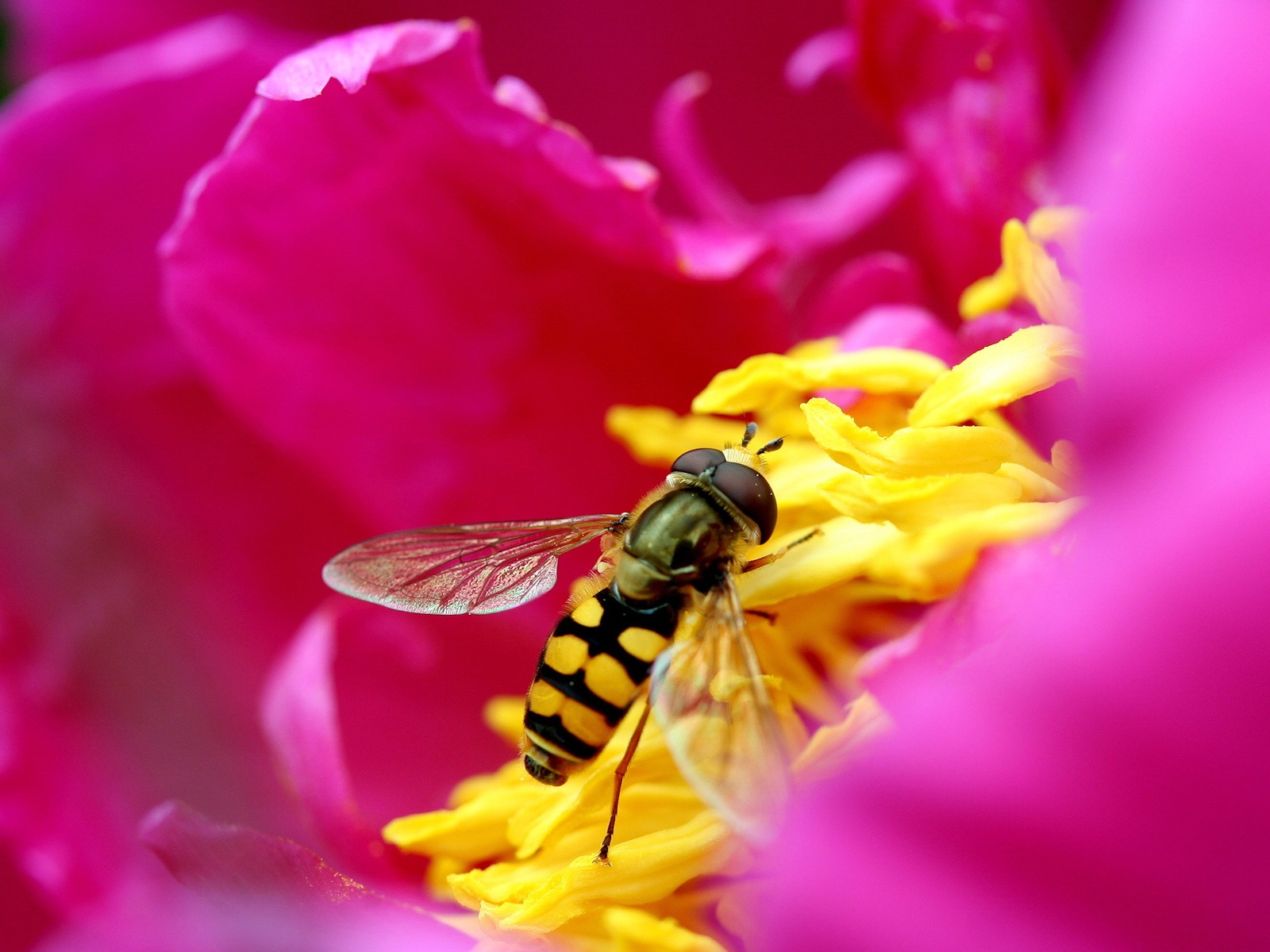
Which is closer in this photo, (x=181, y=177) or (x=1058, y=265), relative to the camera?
(x=1058, y=265)

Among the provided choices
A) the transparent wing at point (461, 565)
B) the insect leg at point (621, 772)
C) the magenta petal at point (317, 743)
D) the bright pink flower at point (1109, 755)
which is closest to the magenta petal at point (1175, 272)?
the bright pink flower at point (1109, 755)

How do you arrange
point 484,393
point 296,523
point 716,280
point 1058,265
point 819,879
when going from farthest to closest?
point 296,523, point 484,393, point 716,280, point 1058,265, point 819,879

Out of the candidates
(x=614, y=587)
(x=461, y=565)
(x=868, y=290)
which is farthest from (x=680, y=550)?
(x=868, y=290)

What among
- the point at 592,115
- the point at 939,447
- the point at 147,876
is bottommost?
the point at 147,876

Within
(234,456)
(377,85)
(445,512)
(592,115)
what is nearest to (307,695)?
(445,512)

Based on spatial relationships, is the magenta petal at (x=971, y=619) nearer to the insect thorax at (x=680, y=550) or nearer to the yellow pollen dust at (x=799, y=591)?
the yellow pollen dust at (x=799, y=591)

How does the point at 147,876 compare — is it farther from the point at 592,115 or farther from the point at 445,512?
the point at 592,115

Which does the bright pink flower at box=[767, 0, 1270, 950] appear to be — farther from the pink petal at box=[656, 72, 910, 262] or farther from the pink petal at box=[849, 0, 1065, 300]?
the pink petal at box=[656, 72, 910, 262]
